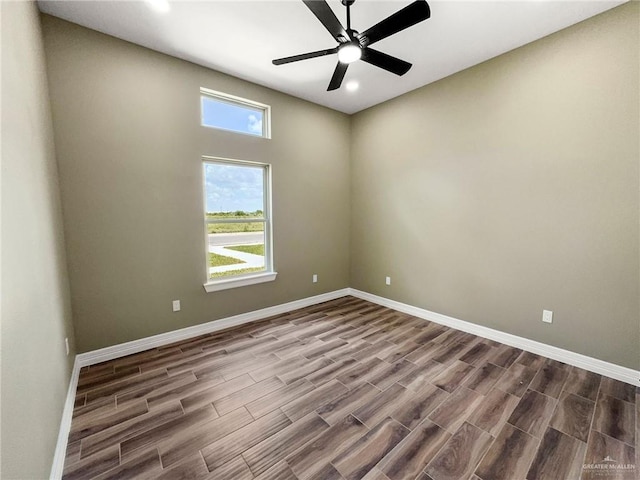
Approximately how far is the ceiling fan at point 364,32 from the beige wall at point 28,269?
165cm

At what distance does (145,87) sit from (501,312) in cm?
459

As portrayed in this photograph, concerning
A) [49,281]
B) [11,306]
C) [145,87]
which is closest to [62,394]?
[49,281]

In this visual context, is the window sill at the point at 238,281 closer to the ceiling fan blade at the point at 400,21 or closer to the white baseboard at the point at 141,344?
the white baseboard at the point at 141,344

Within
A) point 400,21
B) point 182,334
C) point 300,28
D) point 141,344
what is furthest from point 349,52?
point 141,344

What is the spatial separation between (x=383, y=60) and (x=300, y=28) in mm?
844

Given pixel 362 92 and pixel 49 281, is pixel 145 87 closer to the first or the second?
pixel 49 281

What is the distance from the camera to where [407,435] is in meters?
1.71

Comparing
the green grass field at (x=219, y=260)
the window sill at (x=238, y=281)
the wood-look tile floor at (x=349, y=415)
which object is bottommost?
the wood-look tile floor at (x=349, y=415)

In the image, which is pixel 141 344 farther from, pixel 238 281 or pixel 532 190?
pixel 532 190

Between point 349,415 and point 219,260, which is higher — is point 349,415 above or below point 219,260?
below

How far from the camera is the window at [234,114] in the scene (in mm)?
3166

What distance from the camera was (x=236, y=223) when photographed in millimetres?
3463

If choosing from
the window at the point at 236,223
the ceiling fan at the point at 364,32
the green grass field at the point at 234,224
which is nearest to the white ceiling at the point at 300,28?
the ceiling fan at the point at 364,32

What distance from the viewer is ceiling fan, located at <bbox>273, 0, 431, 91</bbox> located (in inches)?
67.2
